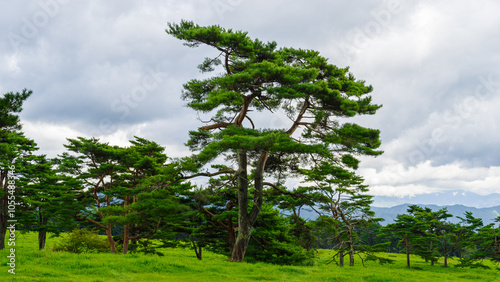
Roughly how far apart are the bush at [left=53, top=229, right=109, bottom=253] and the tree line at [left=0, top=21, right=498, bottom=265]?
77cm

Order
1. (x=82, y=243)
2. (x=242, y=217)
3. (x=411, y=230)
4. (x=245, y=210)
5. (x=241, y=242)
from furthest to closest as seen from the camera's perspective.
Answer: (x=411, y=230), (x=82, y=243), (x=245, y=210), (x=242, y=217), (x=241, y=242)

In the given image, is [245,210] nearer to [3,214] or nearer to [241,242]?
[241,242]

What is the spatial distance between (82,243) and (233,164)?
13.4m

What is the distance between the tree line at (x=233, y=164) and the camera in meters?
14.8

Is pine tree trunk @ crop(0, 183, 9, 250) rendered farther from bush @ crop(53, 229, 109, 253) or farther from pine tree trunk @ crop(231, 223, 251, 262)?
pine tree trunk @ crop(231, 223, 251, 262)

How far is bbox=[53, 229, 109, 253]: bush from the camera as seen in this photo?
875 inches

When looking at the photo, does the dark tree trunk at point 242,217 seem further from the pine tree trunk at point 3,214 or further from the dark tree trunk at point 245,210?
the pine tree trunk at point 3,214

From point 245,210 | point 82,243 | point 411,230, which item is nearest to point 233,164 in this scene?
point 245,210

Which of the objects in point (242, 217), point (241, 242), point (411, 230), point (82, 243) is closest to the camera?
point (241, 242)

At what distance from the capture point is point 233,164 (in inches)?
737

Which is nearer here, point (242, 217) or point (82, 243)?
point (242, 217)

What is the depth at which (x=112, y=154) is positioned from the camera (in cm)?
2445

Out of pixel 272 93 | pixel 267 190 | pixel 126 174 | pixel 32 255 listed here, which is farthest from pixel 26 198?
pixel 272 93

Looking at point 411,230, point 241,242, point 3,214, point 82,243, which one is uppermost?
point 3,214
